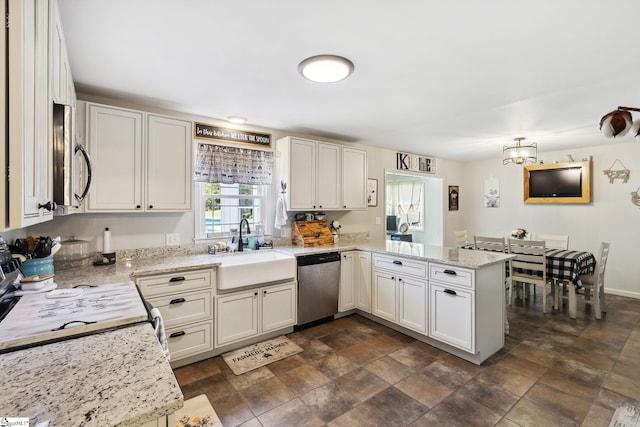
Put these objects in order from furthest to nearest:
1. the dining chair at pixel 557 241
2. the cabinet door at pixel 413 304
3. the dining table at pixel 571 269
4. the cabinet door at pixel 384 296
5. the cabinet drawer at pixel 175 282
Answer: the dining chair at pixel 557 241 < the dining table at pixel 571 269 < the cabinet door at pixel 384 296 < the cabinet door at pixel 413 304 < the cabinet drawer at pixel 175 282

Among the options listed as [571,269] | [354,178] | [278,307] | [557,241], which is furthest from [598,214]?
[278,307]

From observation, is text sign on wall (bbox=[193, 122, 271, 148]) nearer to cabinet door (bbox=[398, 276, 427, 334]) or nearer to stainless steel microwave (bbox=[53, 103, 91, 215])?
stainless steel microwave (bbox=[53, 103, 91, 215])

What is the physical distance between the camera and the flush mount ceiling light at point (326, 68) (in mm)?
2006

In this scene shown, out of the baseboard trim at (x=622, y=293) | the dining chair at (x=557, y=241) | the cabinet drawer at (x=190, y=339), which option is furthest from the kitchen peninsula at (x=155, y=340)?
the baseboard trim at (x=622, y=293)

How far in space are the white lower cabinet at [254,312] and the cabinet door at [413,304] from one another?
1.14 meters

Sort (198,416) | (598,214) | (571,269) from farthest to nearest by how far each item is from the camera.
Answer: (598,214), (571,269), (198,416)

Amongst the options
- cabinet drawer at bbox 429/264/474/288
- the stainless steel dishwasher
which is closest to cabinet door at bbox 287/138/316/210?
the stainless steel dishwasher

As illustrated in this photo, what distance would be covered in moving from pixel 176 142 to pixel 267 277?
1.54m

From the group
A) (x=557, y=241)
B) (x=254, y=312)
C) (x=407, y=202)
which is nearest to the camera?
(x=254, y=312)

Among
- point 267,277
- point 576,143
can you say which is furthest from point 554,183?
point 267,277

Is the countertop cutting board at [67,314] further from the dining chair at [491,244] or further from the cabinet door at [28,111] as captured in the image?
the dining chair at [491,244]

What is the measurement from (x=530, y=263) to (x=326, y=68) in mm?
3469

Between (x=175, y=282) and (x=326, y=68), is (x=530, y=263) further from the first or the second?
(x=175, y=282)

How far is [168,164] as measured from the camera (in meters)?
2.79
